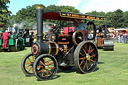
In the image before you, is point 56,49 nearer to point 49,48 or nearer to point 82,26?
point 49,48

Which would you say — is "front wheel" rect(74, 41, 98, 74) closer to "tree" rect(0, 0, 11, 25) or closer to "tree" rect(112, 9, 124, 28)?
"tree" rect(0, 0, 11, 25)

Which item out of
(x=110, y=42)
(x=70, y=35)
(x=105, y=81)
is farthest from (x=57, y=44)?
(x=110, y=42)

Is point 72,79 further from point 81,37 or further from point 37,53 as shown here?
point 81,37

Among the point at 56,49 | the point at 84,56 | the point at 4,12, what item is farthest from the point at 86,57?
the point at 4,12

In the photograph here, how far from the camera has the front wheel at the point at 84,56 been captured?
584 cm

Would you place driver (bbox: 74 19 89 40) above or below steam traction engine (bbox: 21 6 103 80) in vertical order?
above

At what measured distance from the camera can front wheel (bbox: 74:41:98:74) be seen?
584 cm

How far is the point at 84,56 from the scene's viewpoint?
6254mm

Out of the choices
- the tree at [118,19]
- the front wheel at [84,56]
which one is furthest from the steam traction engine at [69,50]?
the tree at [118,19]

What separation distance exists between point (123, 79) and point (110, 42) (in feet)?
29.7

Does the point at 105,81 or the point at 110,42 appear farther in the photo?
the point at 110,42

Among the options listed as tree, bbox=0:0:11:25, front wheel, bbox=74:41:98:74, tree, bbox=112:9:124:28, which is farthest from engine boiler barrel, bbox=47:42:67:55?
tree, bbox=112:9:124:28

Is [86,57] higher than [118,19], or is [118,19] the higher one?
[118,19]

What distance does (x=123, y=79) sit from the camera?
17.0ft
